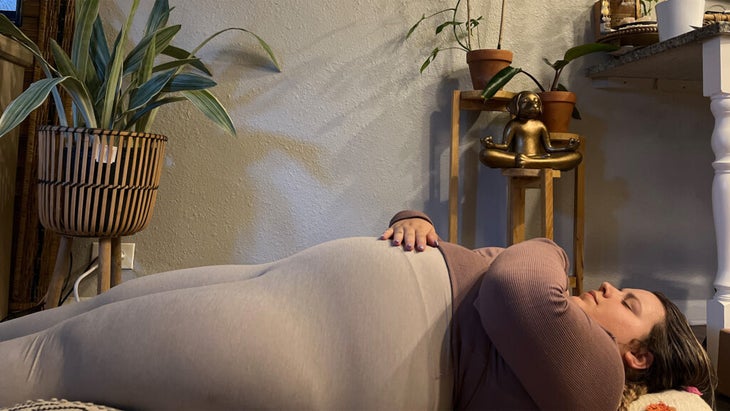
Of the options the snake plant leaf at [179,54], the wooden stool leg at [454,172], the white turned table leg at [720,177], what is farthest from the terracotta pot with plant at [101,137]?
the white turned table leg at [720,177]

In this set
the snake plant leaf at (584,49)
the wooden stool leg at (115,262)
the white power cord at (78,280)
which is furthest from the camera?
the snake plant leaf at (584,49)

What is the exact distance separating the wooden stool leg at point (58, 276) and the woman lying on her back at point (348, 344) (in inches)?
33.2

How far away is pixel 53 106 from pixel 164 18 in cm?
52

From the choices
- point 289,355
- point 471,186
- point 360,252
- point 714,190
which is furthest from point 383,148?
point 289,355

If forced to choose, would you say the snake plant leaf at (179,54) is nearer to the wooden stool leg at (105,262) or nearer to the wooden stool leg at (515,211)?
the wooden stool leg at (105,262)

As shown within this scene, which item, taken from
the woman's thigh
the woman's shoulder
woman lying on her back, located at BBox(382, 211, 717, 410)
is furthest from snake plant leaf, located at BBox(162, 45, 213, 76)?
the woman's shoulder

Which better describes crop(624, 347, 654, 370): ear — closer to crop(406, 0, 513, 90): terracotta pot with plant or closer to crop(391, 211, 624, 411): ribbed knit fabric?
crop(391, 211, 624, 411): ribbed knit fabric

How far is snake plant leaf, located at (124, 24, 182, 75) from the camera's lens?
1893 millimetres

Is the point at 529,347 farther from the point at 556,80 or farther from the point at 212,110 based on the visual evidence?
the point at 556,80

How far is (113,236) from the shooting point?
6.08 feet

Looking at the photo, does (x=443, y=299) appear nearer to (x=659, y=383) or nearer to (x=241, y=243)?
(x=659, y=383)

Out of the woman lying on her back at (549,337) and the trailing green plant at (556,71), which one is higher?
the trailing green plant at (556,71)

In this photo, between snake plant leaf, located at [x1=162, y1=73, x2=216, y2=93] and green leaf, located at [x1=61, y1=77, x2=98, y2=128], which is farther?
snake plant leaf, located at [x1=162, y1=73, x2=216, y2=93]

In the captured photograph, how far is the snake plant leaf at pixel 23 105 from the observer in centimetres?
159
